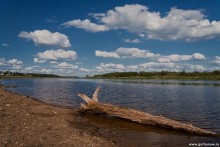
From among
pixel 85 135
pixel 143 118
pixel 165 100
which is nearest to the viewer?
pixel 85 135

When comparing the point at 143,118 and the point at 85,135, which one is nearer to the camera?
the point at 85,135

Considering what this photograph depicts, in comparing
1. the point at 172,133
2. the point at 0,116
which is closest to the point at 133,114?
the point at 172,133

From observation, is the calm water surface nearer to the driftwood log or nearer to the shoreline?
the driftwood log

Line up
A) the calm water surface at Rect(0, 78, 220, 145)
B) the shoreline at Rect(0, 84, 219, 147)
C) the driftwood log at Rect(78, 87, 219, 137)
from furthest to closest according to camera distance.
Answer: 1. the calm water surface at Rect(0, 78, 220, 145)
2. the driftwood log at Rect(78, 87, 219, 137)
3. the shoreline at Rect(0, 84, 219, 147)

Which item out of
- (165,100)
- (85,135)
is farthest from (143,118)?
(165,100)

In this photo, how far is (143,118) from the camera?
63.1ft

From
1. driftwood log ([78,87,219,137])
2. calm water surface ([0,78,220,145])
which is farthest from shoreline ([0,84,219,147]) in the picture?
calm water surface ([0,78,220,145])

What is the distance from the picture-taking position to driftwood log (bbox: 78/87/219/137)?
54.4 feet

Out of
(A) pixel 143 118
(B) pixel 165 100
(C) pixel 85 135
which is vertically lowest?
(B) pixel 165 100

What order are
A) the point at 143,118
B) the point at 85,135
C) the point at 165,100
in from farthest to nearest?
the point at 165,100
the point at 143,118
the point at 85,135

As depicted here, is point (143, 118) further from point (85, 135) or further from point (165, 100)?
point (165, 100)

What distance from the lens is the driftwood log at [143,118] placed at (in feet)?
54.4

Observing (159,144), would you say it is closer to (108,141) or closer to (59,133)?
(108,141)

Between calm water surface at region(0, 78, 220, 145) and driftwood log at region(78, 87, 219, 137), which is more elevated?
driftwood log at region(78, 87, 219, 137)
